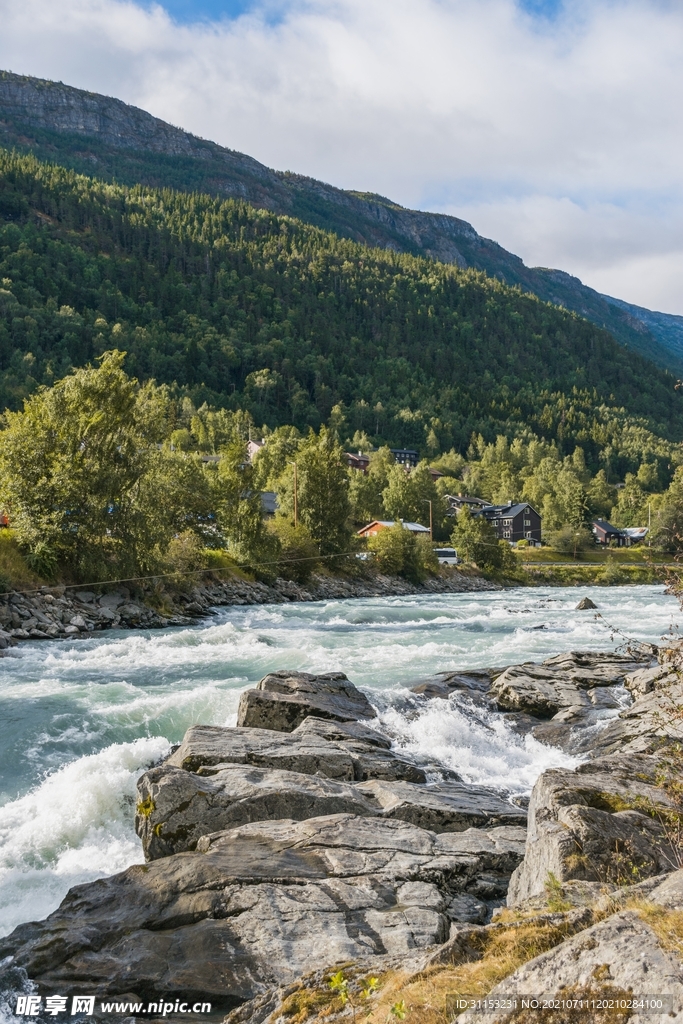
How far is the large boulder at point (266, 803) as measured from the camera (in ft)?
36.1

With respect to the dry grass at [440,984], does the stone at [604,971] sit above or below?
above

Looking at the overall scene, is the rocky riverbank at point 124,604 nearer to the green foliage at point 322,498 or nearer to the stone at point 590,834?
the green foliage at point 322,498

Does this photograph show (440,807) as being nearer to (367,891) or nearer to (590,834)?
(367,891)

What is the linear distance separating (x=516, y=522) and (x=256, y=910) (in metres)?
130

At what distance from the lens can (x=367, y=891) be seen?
30.0ft

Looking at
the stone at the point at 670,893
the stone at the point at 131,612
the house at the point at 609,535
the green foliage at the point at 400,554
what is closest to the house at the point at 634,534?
the house at the point at 609,535

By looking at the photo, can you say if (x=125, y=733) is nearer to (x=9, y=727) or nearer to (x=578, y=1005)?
(x=9, y=727)

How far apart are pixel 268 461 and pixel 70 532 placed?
8025cm

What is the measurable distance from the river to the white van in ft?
149

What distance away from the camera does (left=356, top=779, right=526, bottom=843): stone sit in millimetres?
11914

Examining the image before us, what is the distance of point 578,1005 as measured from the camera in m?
4.09

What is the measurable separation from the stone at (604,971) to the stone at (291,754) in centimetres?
878

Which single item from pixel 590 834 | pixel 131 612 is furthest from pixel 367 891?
pixel 131 612

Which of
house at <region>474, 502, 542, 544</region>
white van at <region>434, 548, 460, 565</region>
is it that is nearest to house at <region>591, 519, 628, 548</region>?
house at <region>474, 502, 542, 544</region>
